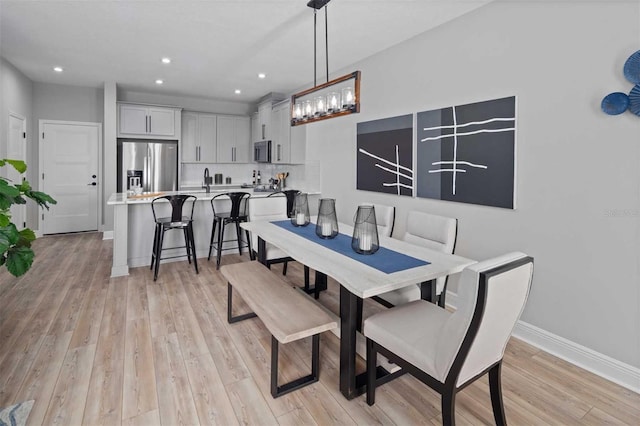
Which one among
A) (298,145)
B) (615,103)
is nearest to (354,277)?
(615,103)

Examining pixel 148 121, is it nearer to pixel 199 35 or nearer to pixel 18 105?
pixel 18 105

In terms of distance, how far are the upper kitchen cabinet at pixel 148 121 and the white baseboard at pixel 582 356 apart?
6.14 meters

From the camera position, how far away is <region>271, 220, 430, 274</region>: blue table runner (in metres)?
2.01

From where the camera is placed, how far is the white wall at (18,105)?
4.50 m

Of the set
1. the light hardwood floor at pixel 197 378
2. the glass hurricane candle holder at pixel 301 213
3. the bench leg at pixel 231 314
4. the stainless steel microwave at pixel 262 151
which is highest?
the stainless steel microwave at pixel 262 151

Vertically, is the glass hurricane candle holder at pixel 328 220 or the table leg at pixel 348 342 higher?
the glass hurricane candle holder at pixel 328 220

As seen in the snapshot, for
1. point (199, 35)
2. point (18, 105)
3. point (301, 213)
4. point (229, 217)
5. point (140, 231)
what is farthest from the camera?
point (18, 105)

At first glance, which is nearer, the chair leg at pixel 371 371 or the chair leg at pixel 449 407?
the chair leg at pixel 449 407

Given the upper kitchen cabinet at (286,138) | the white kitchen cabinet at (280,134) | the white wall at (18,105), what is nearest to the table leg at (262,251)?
the upper kitchen cabinet at (286,138)

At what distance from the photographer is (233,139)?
7.14 m

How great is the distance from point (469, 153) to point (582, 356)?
1.72 m

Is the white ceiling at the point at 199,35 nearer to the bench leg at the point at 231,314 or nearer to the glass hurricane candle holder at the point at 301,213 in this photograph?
the glass hurricane candle holder at the point at 301,213

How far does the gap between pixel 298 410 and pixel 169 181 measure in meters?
5.54

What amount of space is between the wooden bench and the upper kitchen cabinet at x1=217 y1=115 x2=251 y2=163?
4.96 metres
